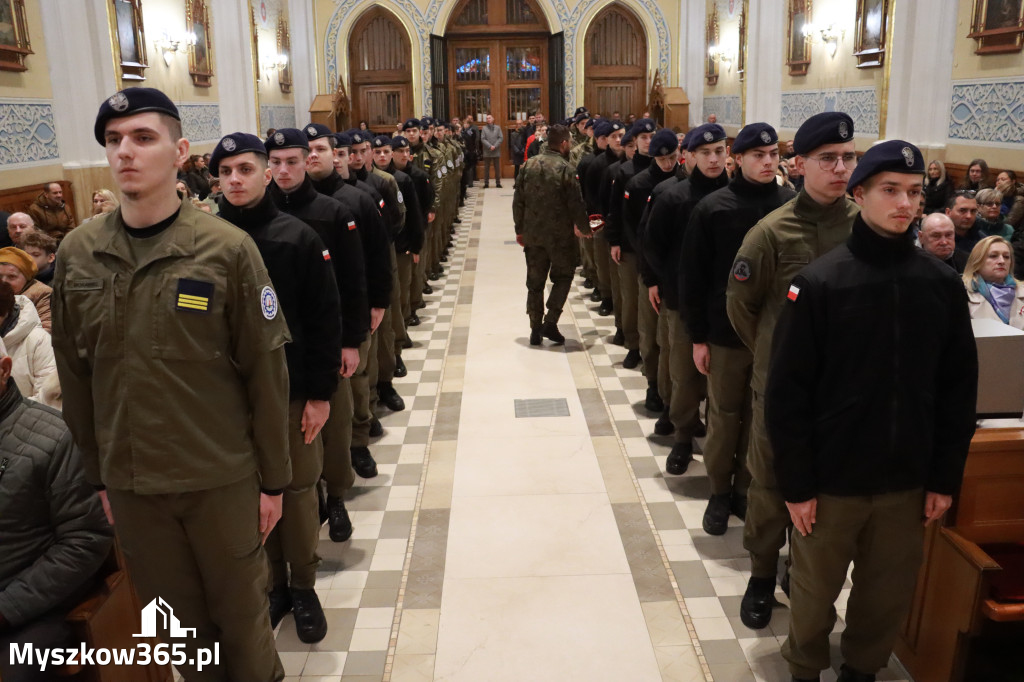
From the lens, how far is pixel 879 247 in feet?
7.76

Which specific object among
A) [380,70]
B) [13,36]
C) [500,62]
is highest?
[500,62]

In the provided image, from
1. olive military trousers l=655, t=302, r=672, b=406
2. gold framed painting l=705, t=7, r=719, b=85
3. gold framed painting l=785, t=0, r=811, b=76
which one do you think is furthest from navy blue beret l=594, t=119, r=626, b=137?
gold framed painting l=705, t=7, r=719, b=85

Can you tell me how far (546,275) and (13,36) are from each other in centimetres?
511

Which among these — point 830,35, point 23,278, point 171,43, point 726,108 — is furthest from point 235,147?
point 726,108

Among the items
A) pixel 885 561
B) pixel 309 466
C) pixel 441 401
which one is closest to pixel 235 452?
pixel 309 466

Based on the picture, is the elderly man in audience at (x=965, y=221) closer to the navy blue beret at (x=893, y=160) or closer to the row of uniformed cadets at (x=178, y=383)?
the navy blue beret at (x=893, y=160)

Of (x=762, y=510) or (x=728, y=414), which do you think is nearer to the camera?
(x=762, y=510)

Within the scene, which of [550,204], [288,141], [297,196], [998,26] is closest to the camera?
[288,141]

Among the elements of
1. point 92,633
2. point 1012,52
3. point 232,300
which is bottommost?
point 92,633

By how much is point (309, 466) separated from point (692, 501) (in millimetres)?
2028

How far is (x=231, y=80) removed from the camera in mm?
12930

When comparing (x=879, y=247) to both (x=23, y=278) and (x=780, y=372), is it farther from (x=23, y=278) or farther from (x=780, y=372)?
(x=23, y=278)

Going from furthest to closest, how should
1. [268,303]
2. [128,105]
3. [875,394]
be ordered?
1. [875,394]
2. [268,303]
3. [128,105]

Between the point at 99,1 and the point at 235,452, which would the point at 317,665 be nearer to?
the point at 235,452
